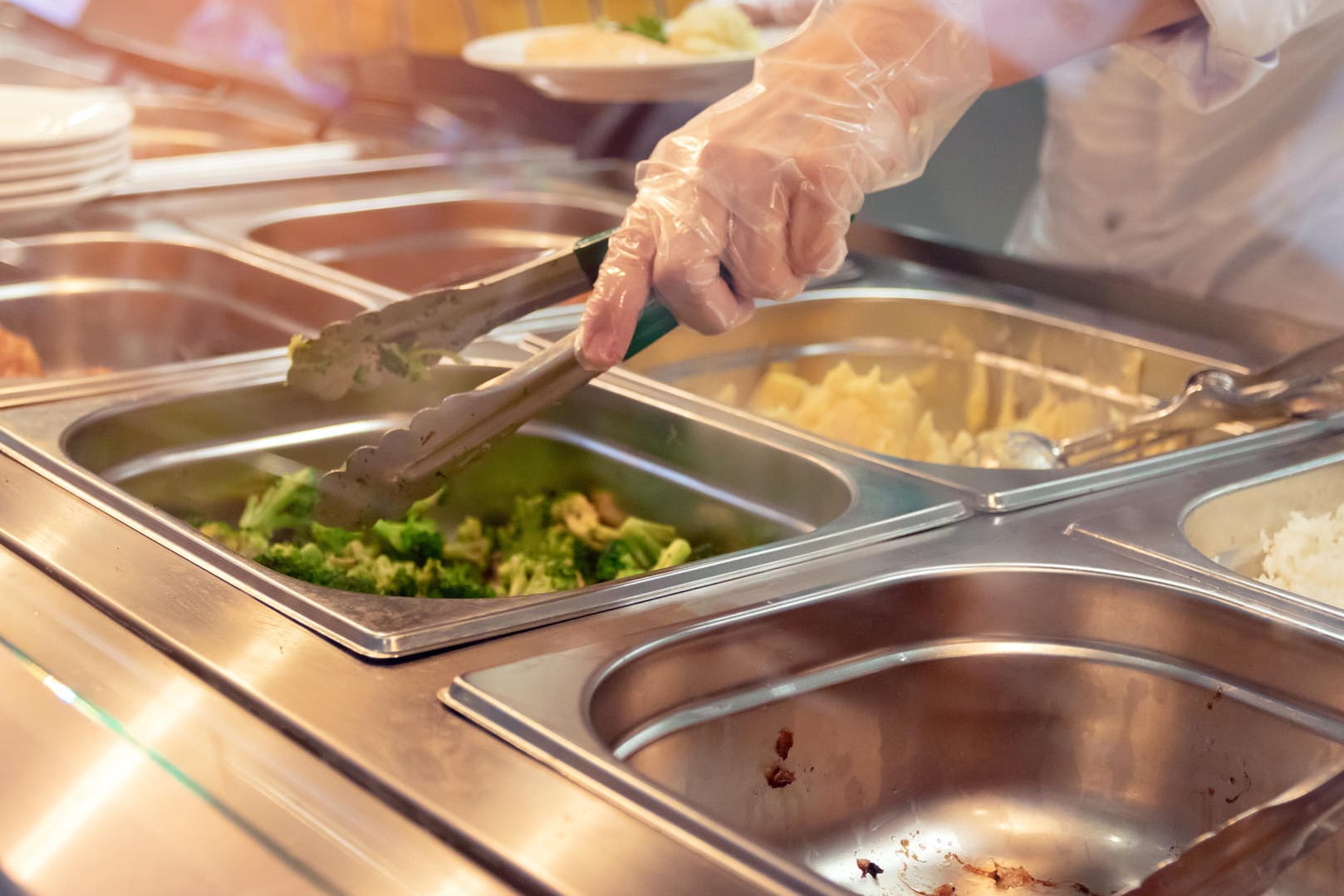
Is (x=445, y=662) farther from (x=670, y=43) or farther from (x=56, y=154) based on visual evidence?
(x=670, y=43)

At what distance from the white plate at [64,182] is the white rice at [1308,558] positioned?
1522 millimetres

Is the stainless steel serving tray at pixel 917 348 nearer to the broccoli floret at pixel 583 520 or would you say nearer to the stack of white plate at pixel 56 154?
the broccoli floret at pixel 583 520

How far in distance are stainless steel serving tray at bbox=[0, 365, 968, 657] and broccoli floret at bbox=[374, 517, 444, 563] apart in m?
0.13

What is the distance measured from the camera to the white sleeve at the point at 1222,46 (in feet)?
3.75

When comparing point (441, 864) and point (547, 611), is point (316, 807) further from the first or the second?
point (547, 611)

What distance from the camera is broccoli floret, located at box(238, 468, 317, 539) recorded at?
3.97ft

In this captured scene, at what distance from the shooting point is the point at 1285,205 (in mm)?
1678

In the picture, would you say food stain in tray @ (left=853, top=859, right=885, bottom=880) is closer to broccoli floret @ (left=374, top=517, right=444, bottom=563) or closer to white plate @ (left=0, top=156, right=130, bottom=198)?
broccoli floret @ (left=374, top=517, right=444, bottom=563)

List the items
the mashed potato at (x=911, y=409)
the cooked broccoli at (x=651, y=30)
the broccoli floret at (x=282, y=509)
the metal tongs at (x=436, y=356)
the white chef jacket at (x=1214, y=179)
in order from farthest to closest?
the cooked broccoli at (x=651, y=30) < the white chef jacket at (x=1214, y=179) < the mashed potato at (x=911, y=409) < the broccoli floret at (x=282, y=509) < the metal tongs at (x=436, y=356)


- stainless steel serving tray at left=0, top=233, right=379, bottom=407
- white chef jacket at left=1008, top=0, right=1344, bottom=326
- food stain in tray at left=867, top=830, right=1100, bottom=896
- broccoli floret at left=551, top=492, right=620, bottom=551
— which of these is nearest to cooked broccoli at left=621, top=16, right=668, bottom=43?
white chef jacket at left=1008, top=0, right=1344, bottom=326

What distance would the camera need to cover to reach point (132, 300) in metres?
1.72

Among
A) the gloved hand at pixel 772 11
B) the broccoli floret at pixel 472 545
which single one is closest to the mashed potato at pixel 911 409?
the broccoli floret at pixel 472 545

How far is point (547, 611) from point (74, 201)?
128cm

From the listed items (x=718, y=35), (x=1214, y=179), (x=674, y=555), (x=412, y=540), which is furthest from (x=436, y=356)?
(x=1214, y=179)
